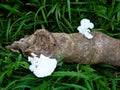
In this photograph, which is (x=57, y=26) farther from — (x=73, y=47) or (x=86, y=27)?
(x=73, y=47)

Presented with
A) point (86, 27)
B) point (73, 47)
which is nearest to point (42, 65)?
point (73, 47)

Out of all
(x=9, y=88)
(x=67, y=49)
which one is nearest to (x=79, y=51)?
(x=67, y=49)

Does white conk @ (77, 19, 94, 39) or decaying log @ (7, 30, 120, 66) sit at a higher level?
white conk @ (77, 19, 94, 39)

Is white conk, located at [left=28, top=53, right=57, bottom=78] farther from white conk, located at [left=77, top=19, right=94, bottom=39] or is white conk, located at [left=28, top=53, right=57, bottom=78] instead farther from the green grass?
white conk, located at [left=77, top=19, right=94, bottom=39]

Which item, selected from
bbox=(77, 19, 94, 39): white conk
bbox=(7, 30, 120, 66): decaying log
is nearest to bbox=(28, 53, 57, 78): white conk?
bbox=(7, 30, 120, 66): decaying log

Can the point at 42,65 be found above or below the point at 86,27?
below

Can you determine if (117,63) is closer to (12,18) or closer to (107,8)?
(107,8)
